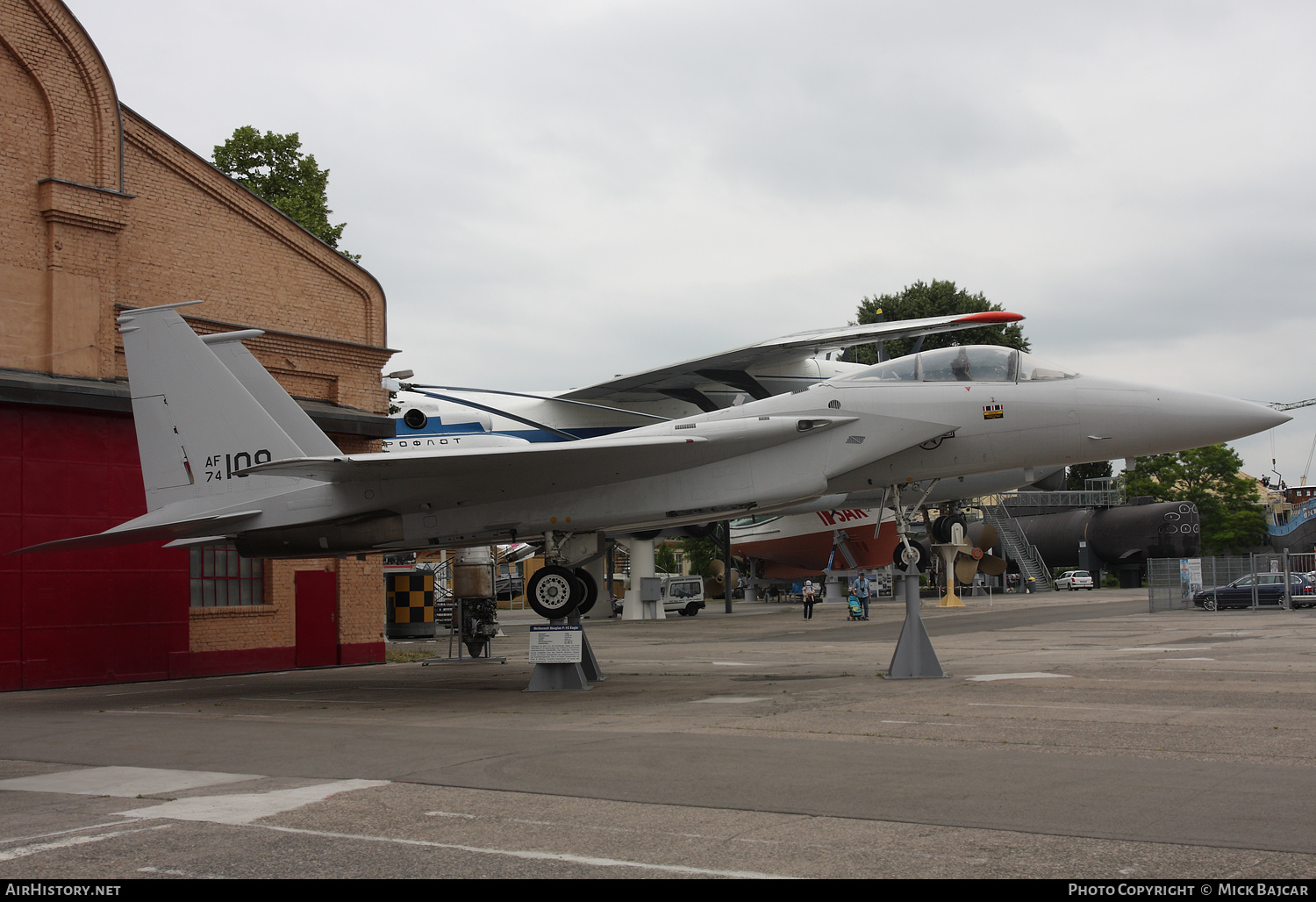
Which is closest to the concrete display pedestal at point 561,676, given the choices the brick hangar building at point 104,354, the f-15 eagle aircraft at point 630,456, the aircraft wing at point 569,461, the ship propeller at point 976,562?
the f-15 eagle aircraft at point 630,456

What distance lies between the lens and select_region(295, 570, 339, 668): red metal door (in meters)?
19.8

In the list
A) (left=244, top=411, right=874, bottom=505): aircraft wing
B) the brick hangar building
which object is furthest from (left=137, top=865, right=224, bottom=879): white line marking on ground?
the brick hangar building

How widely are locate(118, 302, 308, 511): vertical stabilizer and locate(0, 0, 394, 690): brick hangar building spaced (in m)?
2.13

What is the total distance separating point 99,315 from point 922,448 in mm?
13144

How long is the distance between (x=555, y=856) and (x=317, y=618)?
53.5ft

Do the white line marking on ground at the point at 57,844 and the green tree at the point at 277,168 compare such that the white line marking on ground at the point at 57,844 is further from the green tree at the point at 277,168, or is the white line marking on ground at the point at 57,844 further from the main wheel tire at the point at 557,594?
the green tree at the point at 277,168

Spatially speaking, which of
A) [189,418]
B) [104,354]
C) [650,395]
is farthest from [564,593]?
[650,395]

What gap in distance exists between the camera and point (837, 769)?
7055 millimetres

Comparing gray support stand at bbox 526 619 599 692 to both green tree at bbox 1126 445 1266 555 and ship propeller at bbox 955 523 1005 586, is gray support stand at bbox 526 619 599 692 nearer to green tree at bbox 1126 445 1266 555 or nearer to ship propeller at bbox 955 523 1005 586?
ship propeller at bbox 955 523 1005 586

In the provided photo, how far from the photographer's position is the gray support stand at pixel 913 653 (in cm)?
1345

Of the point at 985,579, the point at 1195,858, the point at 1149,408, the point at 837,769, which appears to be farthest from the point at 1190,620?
the point at 985,579

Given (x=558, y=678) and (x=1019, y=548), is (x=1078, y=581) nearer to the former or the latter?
(x=1019, y=548)
